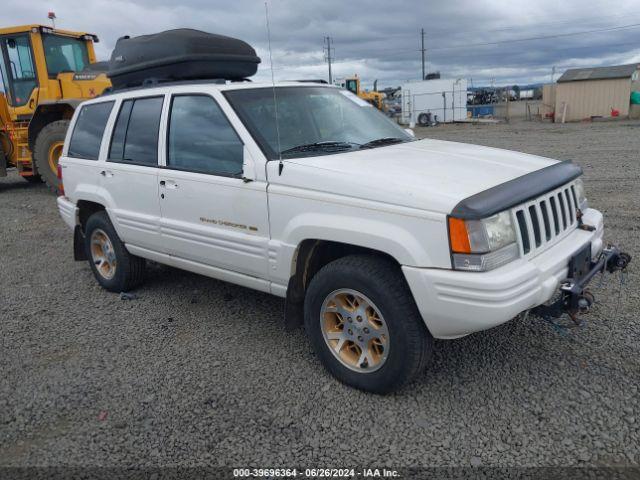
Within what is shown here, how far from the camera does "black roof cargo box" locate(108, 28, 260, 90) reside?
4.72 m

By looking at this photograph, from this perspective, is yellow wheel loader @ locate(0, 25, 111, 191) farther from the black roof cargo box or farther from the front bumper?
the front bumper

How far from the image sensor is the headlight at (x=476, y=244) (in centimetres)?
270

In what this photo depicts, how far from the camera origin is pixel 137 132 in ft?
15.0

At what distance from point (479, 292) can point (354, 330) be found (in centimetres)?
88

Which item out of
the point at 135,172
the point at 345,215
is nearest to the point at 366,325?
the point at 345,215

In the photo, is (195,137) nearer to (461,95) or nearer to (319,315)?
(319,315)

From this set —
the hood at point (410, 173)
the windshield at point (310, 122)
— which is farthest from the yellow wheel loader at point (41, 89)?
the hood at point (410, 173)

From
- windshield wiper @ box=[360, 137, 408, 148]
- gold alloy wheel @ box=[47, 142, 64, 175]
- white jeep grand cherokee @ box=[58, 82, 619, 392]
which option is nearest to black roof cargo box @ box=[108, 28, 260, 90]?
white jeep grand cherokee @ box=[58, 82, 619, 392]

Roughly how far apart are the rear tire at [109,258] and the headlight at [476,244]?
339 centimetres

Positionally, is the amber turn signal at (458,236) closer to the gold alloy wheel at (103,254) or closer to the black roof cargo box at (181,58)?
the black roof cargo box at (181,58)

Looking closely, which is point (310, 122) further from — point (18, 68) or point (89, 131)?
point (18, 68)

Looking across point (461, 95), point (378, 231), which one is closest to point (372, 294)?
point (378, 231)

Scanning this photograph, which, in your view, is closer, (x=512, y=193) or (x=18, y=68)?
(x=512, y=193)

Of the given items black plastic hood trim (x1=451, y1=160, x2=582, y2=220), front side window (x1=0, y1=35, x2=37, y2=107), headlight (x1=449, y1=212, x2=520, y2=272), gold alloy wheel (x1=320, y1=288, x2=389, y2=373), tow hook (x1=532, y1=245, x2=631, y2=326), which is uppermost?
front side window (x1=0, y1=35, x2=37, y2=107)
